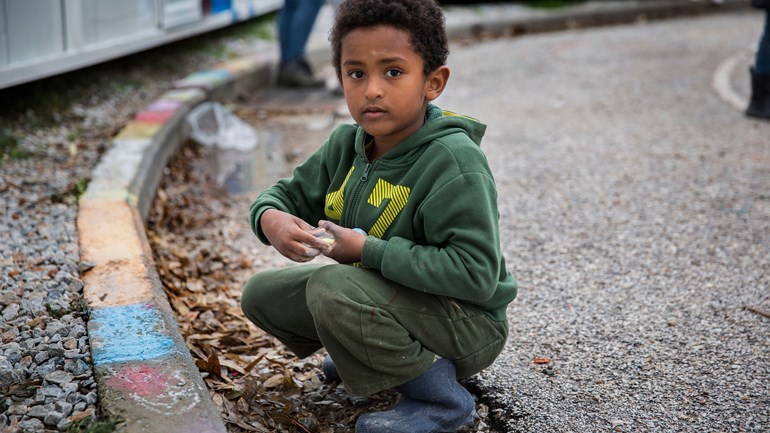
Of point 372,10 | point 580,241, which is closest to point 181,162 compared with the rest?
point 580,241

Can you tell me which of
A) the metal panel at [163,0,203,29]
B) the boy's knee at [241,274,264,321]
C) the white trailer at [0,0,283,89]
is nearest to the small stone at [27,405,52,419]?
the boy's knee at [241,274,264,321]

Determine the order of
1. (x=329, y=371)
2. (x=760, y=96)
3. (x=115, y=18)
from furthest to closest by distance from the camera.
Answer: (x=760, y=96), (x=115, y=18), (x=329, y=371)

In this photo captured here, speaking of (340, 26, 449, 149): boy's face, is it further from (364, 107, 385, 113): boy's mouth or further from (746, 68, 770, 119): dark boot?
(746, 68, 770, 119): dark boot

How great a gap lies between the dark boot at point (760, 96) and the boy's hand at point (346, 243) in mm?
4294

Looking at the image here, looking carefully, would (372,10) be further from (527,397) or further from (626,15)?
(626,15)

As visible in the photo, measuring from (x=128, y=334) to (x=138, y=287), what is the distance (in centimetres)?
35

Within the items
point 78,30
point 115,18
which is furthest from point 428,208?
point 115,18

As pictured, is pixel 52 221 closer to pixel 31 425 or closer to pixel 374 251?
pixel 31 425

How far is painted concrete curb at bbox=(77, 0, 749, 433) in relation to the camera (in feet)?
6.79

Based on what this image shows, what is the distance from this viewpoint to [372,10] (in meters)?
2.21

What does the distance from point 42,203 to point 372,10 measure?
196 cm

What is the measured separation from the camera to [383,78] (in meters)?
2.25

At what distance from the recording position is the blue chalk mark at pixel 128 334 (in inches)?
91.0

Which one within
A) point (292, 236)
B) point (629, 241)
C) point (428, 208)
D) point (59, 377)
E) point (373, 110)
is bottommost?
point (629, 241)
